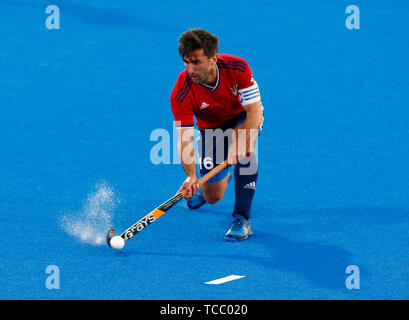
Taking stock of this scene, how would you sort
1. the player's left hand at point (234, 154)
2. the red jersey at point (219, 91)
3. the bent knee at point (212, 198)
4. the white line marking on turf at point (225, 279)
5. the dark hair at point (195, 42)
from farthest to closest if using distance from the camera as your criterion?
the bent knee at point (212, 198) → the player's left hand at point (234, 154) → the red jersey at point (219, 91) → the dark hair at point (195, 42) → the white line marking on turf at point (225, 279)

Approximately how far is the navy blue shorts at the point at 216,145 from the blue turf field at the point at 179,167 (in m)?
0.47

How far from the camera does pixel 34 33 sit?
11898 millimetres

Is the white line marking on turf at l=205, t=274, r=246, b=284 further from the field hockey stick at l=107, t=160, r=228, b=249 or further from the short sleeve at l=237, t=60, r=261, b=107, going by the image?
the short sleeve at l=237, t=60, r=261, b=107

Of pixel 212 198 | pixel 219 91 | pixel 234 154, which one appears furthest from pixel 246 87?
pixel 212 198

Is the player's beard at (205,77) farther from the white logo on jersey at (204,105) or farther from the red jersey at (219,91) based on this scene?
the white logo on jersey at (204,105)

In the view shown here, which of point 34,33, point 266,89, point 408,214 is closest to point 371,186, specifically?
point 408,214

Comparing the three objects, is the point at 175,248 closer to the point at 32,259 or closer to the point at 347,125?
the point at 32,259

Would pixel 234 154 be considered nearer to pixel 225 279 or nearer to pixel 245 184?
pixel 245 184

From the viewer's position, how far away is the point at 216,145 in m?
6.37

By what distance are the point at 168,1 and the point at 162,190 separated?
694cm

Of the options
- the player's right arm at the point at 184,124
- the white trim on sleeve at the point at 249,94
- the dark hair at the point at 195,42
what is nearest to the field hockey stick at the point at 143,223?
the player's right arm at the point at 184,124

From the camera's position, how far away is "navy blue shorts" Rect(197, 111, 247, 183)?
247 inches

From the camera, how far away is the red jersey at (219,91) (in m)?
5.77

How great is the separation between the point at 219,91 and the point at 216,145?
646 millimetres
